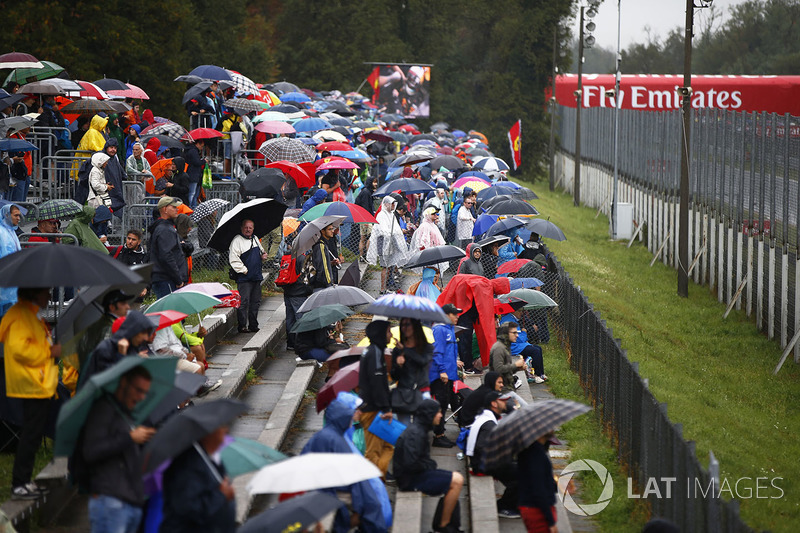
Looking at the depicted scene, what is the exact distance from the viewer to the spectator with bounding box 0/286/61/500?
27.4ft

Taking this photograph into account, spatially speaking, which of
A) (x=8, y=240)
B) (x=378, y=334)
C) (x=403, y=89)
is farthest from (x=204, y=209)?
(x=403, y=89)

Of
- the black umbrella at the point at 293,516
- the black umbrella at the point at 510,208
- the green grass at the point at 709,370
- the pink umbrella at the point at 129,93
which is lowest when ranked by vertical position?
the green grass at the point at 709,370

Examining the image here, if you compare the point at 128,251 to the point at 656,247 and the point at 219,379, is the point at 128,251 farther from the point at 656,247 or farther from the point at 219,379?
the point at 656,247

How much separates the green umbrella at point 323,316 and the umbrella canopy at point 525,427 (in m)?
4.30

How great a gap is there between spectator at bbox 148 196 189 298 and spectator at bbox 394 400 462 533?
5065mm

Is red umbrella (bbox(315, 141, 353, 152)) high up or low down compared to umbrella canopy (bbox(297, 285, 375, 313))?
up

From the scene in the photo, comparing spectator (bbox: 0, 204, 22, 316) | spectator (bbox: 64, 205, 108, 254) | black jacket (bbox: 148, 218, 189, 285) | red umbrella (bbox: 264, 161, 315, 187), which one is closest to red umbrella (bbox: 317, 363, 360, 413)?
spectator (bbox: 0, 204, 22, 316)

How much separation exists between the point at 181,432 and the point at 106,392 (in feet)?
2.38

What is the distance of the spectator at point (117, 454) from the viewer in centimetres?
675

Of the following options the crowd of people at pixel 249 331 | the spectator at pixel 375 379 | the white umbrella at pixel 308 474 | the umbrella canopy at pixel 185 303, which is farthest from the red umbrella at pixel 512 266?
the white umbrella at pixel 308 474

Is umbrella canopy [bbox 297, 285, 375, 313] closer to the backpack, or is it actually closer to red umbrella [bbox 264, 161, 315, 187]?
the backpack

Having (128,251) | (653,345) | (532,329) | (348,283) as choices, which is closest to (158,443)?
(128,251)

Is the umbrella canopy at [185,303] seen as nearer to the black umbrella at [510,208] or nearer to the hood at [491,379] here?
the hood at [491,379]

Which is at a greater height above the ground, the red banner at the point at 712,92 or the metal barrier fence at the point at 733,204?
the red banner at the point at 712,92
